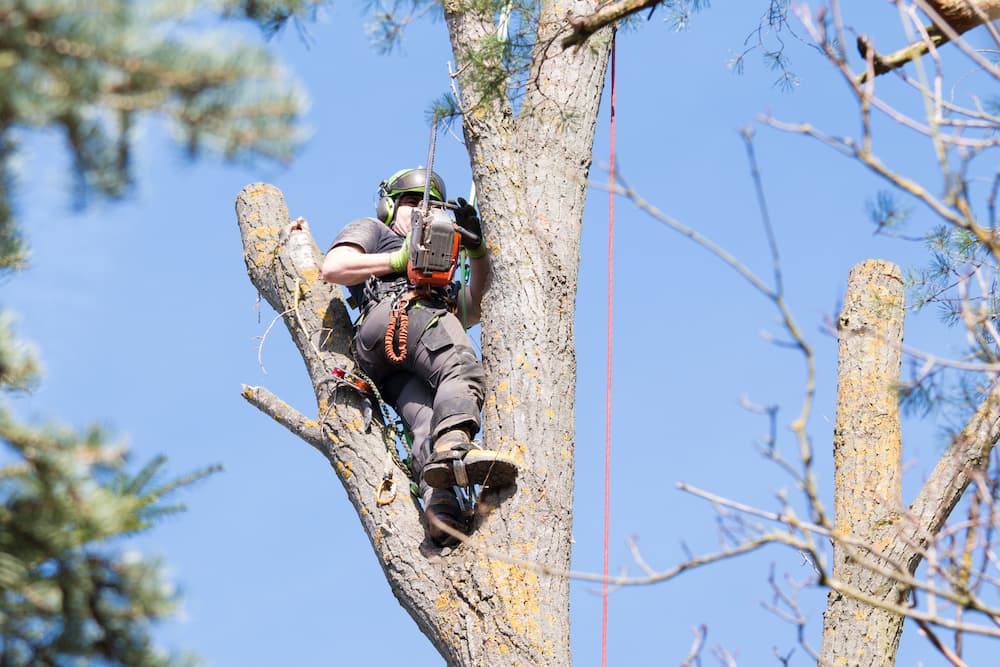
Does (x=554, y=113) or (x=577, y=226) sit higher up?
(x=554, y=113)

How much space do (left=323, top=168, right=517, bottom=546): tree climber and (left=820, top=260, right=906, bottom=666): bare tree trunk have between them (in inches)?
43.7

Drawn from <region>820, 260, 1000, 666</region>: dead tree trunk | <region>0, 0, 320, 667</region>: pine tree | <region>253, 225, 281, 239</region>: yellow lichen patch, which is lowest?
<region>0, 0, 320, 667</region>: pine tree

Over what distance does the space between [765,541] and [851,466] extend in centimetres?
185

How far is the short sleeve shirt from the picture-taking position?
4719mm

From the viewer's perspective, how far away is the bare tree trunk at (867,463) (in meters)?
3.93

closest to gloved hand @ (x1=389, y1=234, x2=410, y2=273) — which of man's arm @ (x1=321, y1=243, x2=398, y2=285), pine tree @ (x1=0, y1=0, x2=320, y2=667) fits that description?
man's arm @ (x1=321, y1=243, x2=398, y2=285)

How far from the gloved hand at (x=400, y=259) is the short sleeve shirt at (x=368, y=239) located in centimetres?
6

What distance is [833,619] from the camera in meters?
4.01

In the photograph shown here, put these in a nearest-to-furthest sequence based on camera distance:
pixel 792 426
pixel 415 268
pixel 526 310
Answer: pixel 792 426, pixel 526 310, pixel 415 268

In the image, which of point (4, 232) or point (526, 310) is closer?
point (4, 232)

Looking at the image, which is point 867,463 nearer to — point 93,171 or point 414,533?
point 414,533

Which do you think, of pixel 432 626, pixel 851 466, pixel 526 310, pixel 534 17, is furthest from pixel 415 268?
pixel 851 466

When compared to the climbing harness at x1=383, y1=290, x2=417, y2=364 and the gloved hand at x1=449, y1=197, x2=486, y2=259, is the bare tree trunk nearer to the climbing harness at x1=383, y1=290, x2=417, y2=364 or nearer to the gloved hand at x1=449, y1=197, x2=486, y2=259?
the gloved hand at x1=449, y1=197, x2=486, y2=259

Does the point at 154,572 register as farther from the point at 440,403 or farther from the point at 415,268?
the point at 415,268
